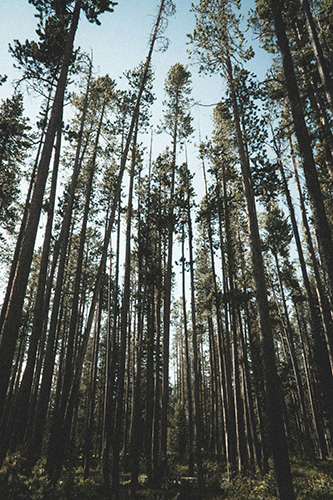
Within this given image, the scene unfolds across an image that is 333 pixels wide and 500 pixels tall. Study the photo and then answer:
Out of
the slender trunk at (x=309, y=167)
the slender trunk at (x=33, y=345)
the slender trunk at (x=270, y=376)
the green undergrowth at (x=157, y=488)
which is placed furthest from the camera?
the slender trunk at (x=33, y=345)

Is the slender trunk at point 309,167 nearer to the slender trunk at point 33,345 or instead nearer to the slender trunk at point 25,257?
the slender trunk at point 25,257

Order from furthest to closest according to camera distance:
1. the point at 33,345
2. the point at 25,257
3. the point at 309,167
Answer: the point at 33,345 → the point at 309,167 → the point at 25,257

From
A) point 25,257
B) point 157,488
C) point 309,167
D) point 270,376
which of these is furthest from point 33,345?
point 309,167

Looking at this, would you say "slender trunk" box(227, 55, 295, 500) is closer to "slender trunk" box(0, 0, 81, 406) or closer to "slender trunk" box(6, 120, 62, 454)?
"slender trunk" box(0, 0, 81, 406)

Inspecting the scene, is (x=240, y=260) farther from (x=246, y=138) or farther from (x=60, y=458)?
(x=60, y=458)

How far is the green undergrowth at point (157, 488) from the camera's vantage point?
6266 mm

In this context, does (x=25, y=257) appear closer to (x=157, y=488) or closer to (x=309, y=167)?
(x=309, y=167)

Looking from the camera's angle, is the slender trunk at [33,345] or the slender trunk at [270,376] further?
the slender trunk at [33,345]

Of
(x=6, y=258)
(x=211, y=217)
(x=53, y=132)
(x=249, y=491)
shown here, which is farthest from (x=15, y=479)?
(x=6, y=258)

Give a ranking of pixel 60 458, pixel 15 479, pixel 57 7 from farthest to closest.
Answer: pixel 57 7
pixel 60 458
pixel 15 479

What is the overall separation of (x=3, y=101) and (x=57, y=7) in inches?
389

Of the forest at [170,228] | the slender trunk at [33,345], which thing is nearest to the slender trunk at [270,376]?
the forest at [170,228]

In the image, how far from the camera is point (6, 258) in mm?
21188

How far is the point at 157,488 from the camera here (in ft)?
35.3
